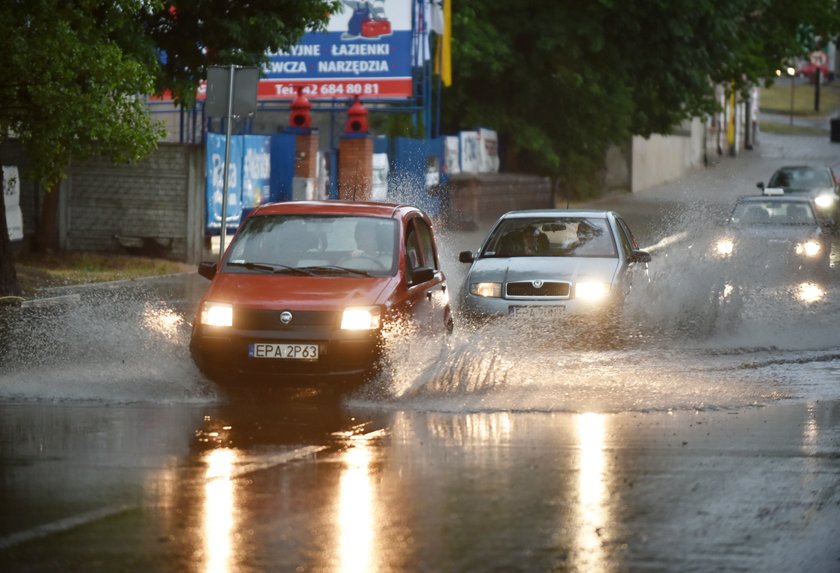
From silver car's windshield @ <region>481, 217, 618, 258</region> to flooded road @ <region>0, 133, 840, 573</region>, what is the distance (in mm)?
1045

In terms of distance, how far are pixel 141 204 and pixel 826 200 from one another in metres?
18.2

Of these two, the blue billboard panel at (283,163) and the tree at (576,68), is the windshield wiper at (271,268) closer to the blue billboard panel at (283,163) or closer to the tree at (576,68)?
the blue billboard panel at (283,163)

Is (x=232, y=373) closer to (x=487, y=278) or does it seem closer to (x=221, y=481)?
(x=221, y=481)

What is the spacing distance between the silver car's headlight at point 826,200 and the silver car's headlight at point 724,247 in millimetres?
12761

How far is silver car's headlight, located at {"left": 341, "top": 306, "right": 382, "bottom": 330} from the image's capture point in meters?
11.6

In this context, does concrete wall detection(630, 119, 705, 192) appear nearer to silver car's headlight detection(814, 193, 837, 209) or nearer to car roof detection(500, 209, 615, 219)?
silver car's headlight detection(814, 193, 837, 209)

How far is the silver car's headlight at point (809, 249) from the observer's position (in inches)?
931

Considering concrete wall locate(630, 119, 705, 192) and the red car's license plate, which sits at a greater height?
concrete wall locate(630, 119, 705, 192)

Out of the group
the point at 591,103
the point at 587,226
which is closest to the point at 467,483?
the point at 587,226

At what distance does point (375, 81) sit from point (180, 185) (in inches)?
447

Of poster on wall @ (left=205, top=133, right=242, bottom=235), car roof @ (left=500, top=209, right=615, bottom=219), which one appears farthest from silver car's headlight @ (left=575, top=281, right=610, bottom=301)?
poster on wall @ (left=205, top=133, right=242, bottom=235)

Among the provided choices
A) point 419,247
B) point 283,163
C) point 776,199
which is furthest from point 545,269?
point 283,163

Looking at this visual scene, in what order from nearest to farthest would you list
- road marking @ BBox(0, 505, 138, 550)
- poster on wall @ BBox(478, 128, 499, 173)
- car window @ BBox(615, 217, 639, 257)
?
road marking @ BBox(0, 505, 138, 550) < car window @ BBox(615, 217, 639, 257) < poster on wall @ BBox(478, 128, 499, 173)

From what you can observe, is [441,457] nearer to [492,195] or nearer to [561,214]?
[561,214]
